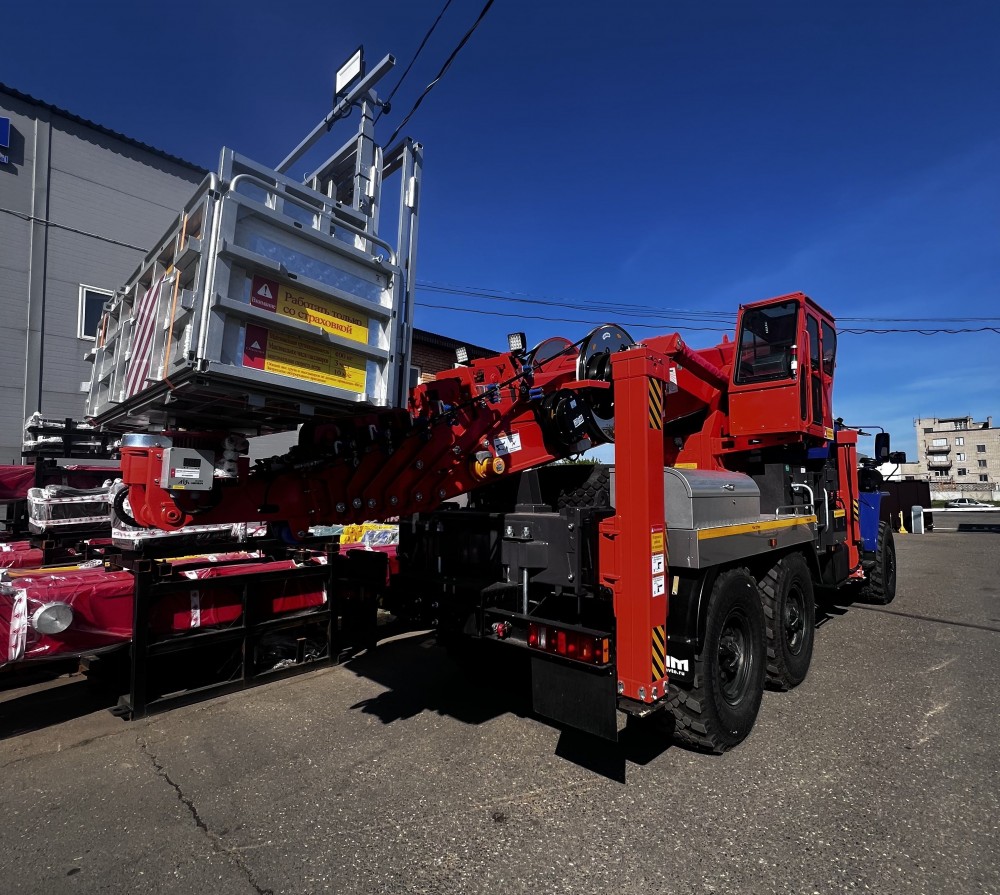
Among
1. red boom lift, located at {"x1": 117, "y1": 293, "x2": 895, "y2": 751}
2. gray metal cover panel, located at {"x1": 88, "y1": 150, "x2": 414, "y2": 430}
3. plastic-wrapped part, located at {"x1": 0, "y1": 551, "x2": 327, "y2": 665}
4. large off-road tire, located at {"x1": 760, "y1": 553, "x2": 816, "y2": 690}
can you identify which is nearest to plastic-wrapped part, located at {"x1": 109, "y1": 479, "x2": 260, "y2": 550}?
plastic-wrapped part, located at {"x1": 0, "y1": 551, "x2": 327, "y2": 665}

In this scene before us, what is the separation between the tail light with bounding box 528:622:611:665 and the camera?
10.5 feet

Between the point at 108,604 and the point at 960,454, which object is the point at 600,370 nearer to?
the point at 108,604

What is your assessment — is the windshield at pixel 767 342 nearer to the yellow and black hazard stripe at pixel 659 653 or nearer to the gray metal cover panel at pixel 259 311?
the yellow and black hazard stripe at pixel 659 653

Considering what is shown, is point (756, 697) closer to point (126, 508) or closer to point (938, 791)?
point (938, 791)

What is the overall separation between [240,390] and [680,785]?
3.26 meters

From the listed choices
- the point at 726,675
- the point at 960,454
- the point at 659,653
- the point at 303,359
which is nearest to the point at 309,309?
the point at 303,359

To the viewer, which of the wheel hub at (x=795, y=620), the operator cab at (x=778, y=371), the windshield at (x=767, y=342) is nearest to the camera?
the wheel hub at (x=795, y=620)

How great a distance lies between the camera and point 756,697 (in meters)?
4.22

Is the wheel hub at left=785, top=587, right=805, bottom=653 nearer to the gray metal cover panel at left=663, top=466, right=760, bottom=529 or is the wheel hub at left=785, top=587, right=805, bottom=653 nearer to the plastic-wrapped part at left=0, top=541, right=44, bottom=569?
the gray metal cover panel at left=663, top=466, right=760, bottom=529

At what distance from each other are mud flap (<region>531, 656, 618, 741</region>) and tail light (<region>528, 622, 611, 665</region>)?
6cm

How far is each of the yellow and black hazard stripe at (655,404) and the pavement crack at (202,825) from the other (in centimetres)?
294

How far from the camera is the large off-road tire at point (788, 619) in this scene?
4609 millimetres

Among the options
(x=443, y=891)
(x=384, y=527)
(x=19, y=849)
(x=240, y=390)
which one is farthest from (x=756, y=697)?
(x=384, y=527)

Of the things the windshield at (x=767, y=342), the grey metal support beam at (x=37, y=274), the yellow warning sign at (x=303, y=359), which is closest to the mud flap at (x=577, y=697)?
the yellow warning sign at (x=303, y=359)
